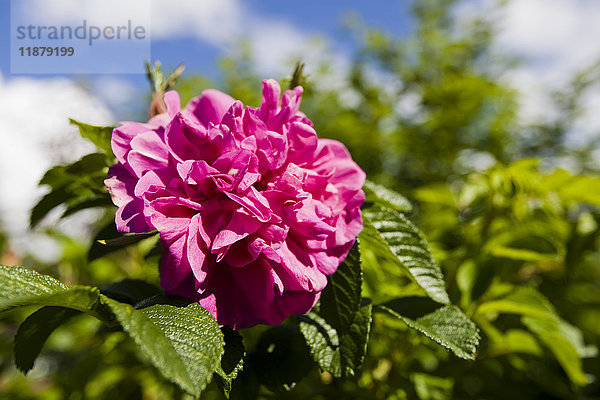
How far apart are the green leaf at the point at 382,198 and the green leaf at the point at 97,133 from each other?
40 centimetres

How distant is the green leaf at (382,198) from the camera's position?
72 cm

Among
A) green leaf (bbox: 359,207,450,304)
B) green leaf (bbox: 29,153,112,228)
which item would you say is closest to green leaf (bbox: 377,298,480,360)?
green leaf (bbox: 359,207,450,304)

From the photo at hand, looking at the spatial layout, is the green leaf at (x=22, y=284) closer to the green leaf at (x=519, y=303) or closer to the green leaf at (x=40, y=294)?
the green leaf at (x=40, y=294)

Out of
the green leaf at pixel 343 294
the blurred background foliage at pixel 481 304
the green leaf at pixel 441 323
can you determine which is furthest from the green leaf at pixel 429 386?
the green leaf at pixel 343 294

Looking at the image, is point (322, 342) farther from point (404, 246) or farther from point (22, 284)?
point (22, 284)

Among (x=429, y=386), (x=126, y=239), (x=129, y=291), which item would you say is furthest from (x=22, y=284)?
(x=429, y=386)

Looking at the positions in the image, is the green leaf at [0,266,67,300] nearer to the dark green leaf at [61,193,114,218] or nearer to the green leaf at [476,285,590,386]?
the dark green leaf at [61,193,114,218]

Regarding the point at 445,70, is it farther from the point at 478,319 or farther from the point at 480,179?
the point at 478,319

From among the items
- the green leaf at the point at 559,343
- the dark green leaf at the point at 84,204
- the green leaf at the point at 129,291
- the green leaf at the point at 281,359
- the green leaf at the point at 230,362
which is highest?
the green leaf at the point at 230,362

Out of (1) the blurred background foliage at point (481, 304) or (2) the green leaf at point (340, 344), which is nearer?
(2) the green leaf at point (340, 344)

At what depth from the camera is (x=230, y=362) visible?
0.52 metres

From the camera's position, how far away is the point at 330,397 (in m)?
Result: 0.90

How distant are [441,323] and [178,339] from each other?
1.31ft

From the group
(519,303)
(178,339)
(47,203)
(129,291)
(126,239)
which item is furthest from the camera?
(519,303)
